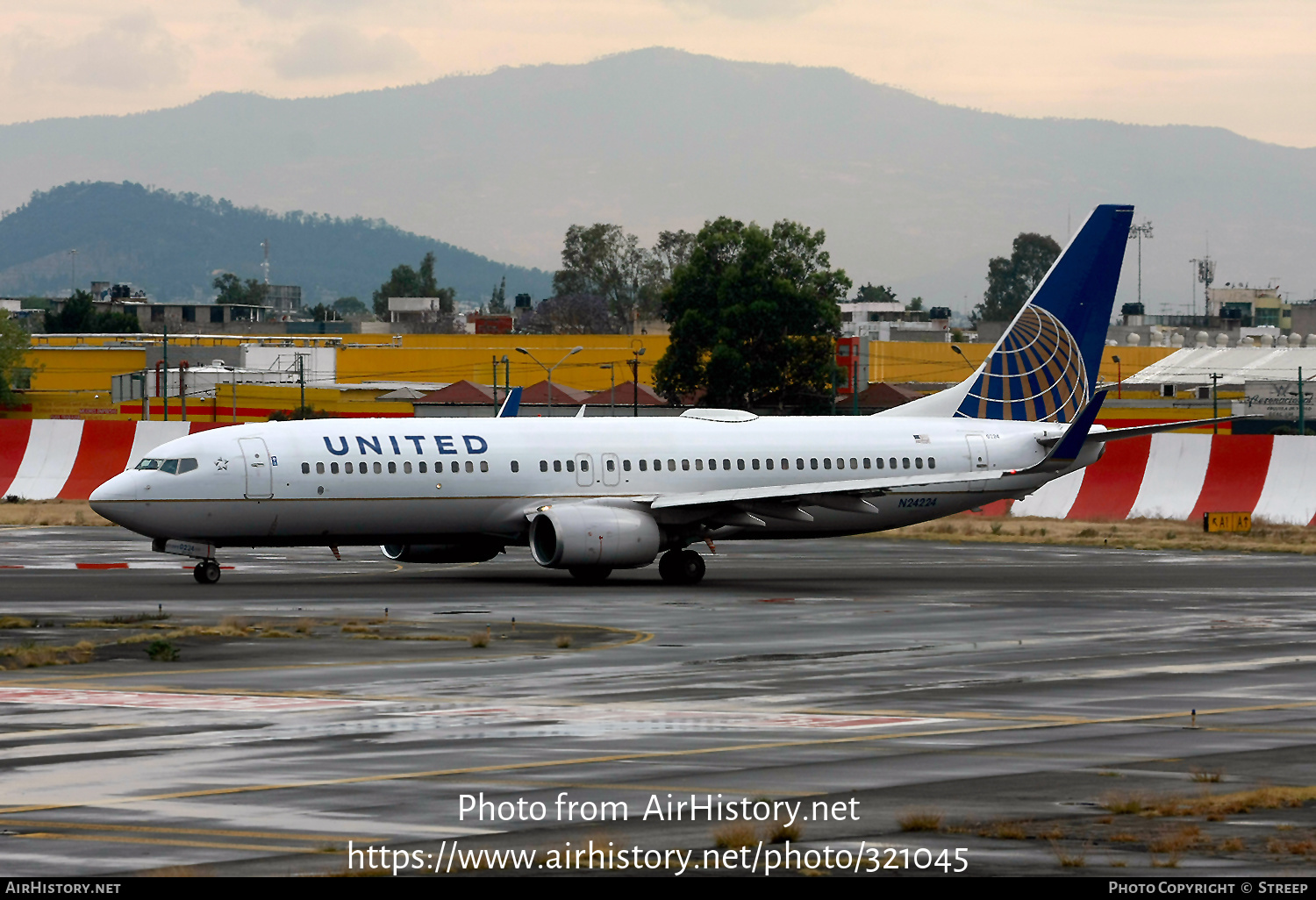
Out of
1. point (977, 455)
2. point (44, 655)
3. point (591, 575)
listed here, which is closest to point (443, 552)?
point (591, 575)

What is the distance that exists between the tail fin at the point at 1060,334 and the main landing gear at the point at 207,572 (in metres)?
18.0

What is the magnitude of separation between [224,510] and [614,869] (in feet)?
89.7

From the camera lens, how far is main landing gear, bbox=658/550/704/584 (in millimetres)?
41125

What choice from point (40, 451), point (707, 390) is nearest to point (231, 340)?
point (707, 390)

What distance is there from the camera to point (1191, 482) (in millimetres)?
59594

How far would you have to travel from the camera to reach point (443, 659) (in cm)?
2619

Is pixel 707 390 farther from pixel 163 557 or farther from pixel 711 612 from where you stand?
pixel 711 612

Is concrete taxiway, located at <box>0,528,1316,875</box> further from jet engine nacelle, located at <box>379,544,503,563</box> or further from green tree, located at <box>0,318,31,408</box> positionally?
green tree, located at <box>0,318,31,408</box>

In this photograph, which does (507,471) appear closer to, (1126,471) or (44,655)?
(44,655)

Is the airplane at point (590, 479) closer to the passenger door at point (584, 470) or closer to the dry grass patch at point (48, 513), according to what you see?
the passenger door at point (584, 470)

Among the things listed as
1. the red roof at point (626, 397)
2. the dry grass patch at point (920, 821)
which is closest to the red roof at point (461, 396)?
the red roof at point (626, 397)

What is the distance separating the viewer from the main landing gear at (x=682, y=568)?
4112cm

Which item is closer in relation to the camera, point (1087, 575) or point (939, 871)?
point (939, 871)

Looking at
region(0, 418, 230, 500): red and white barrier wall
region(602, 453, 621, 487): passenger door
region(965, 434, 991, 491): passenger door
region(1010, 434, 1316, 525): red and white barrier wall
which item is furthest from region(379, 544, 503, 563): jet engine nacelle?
region(0, 418, 230, 500): red and white barrier wall
